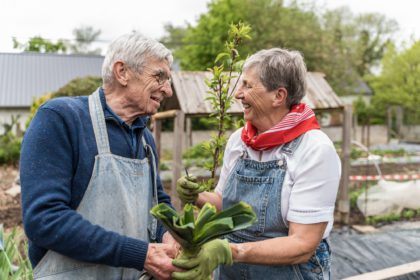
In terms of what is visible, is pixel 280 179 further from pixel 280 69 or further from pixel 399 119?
pixel 399 119

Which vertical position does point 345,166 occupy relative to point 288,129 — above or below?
below

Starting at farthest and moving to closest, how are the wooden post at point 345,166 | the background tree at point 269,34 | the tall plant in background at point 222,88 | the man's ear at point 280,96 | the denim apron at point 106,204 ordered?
the background tree at point 269,34 < the wooden post at point 345,166 < the tall plant in background at point 222,88 < the man's ear at point 280,96 < the denim apron at point 106,204

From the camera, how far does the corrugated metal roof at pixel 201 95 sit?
6.28 meters

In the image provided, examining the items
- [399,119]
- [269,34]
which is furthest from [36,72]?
[399,119]

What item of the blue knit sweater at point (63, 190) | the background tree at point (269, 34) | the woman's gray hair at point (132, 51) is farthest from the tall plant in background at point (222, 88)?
the background tree at point (269, 34)

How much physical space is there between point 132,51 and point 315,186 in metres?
0.99

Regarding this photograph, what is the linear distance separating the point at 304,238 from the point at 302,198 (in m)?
0.16

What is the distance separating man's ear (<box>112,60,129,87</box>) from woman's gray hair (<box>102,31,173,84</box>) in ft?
0.05

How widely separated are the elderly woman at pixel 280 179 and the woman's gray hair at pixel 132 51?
457mm

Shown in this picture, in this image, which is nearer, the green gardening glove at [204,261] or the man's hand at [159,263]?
the green gardening glove at [204,261]

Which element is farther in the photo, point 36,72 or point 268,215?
point 36,72

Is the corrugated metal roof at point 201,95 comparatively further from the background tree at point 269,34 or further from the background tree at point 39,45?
the background tree at point 39,45

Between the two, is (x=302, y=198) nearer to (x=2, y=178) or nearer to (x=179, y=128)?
(x=179, y=128)

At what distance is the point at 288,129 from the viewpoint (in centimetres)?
195
